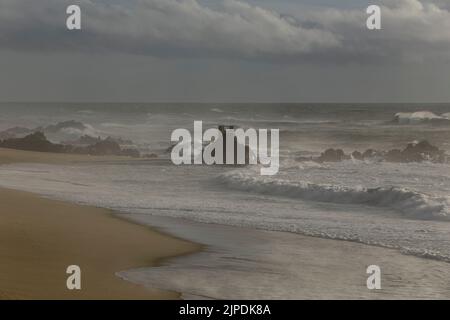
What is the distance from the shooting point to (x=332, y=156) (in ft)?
53.0

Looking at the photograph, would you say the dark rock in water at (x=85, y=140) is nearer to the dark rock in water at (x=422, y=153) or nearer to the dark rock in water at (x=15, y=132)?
the dark rock in water at (x=15, y=132)

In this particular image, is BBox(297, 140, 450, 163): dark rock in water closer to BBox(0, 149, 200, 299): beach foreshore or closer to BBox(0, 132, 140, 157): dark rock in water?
BBox(0, 132, 140, 157): dark rock in water

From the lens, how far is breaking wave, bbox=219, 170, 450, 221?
386 inches

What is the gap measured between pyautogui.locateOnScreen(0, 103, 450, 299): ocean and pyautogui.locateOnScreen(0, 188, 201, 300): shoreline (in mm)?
318

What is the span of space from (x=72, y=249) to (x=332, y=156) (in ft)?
33.8

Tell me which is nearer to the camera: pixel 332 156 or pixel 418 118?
pixel 332 156

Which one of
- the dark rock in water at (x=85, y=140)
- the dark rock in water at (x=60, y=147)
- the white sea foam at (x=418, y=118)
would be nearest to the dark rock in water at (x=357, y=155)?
the white sea foam at (x=418, y=118)

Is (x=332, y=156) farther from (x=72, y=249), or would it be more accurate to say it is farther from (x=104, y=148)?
(x=72, y=249)

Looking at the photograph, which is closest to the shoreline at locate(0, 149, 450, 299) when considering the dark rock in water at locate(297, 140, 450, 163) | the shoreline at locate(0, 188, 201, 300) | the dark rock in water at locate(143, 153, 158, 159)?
the shoreline at locate(0, 188, 201, 300)

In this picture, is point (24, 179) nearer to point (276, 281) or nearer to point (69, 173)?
point (69, 173)

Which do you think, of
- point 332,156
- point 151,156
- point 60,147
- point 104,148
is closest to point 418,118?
point 332,156

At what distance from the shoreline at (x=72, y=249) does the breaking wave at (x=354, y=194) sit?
3.52m

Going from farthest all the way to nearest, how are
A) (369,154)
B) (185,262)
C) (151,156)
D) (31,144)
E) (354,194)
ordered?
1. (31,144)
2. (151,156)
3. (369,154)
4. (354,194)
5. (185,262)

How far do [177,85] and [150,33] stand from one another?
216cm
